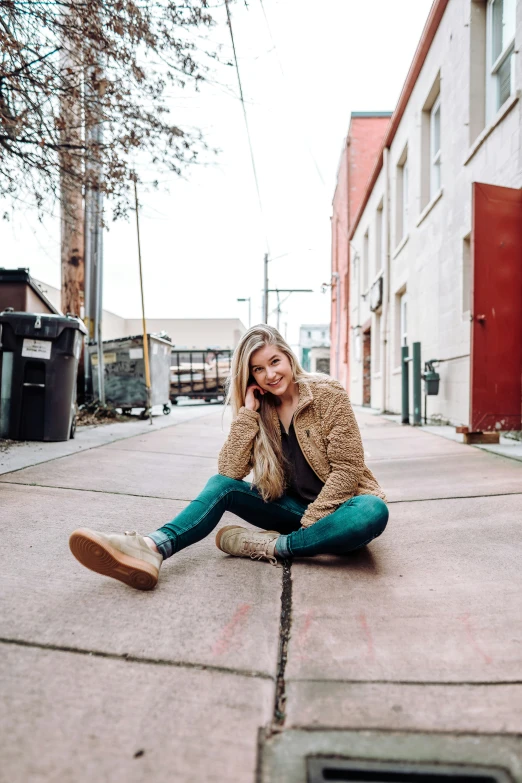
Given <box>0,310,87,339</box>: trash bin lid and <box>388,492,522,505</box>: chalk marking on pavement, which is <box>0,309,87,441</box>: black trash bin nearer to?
<box>0,310,87,339</box>: trash bin lid

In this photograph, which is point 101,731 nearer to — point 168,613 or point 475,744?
point 168,613

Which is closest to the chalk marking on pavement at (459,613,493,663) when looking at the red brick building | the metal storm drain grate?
the metal storm drain grate

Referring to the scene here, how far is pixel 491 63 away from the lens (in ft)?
22.3

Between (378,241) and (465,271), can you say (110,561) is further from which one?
(378,241)

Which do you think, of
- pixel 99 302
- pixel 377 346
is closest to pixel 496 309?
pixel 99 302

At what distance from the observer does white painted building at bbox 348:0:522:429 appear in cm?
549

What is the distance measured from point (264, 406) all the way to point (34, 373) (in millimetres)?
3621

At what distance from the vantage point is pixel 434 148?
31.5ft

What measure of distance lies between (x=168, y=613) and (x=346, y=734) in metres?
0.75

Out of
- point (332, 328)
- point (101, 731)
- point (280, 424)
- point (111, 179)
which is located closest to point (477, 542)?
point (280, 424)

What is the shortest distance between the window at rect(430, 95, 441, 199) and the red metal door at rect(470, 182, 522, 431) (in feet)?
13.5

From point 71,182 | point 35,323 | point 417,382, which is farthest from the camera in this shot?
point 417,382

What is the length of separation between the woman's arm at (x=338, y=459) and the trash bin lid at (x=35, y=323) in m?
3.85

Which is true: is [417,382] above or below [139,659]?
above
